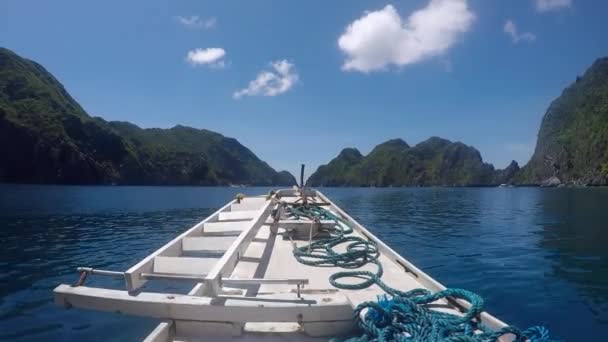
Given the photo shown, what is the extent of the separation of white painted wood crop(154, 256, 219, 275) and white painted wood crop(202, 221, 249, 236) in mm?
2733

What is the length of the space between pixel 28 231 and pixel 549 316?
2486cm

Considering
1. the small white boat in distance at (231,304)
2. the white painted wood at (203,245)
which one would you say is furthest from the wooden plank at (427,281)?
the white painted wood at (203,245)

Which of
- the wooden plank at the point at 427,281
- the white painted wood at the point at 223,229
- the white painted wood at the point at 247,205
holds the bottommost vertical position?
the wooden plank at the point at 427,281

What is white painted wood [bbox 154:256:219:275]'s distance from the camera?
495 cm

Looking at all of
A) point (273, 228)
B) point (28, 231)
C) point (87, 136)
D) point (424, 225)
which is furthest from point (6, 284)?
point (87, 136)

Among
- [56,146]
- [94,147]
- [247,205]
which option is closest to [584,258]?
[247,205]

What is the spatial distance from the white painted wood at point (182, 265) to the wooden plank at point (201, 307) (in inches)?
61.3

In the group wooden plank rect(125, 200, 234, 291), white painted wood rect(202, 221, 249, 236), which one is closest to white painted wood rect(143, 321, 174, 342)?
wooden plank rect(125, 200, 234, 291)

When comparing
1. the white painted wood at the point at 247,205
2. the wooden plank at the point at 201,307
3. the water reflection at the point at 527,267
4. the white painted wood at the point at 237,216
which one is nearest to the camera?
the wooden plank at the point at 201,307

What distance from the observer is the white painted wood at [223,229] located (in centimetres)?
810

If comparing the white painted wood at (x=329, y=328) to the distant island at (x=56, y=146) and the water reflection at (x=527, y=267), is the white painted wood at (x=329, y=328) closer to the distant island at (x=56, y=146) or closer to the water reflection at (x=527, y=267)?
the water reflection at (x=527, y=267)

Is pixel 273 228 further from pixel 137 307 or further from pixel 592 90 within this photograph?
pixel 592 90

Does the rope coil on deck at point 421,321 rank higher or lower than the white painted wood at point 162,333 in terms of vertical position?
higher

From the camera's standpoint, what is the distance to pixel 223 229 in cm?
862
